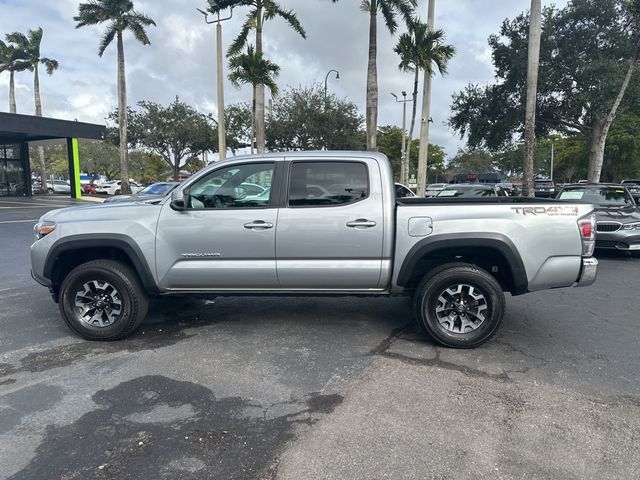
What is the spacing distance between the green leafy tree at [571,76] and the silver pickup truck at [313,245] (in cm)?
2024

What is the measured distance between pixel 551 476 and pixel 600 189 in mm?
10029

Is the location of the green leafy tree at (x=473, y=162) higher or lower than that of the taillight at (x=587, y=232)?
higher

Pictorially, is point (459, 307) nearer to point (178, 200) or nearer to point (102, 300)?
point (178, 200)

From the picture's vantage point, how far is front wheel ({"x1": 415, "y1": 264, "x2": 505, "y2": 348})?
4.41 m

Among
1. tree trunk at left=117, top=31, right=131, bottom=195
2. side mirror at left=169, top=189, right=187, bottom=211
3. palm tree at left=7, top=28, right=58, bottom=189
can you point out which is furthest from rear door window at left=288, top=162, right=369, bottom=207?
palm tree at left=7, top=28, right=58, bottom=189

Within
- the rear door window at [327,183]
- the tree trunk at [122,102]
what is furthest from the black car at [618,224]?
the tree trunk at [122,102]

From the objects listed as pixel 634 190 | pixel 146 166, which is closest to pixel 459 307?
pixel 634 190

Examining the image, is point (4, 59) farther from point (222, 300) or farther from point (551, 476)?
point (551, 476)

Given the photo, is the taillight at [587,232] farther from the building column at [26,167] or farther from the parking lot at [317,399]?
the building column at [26,167]

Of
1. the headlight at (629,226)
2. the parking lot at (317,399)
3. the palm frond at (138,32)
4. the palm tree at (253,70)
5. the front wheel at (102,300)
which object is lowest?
the parking lot at (317,399)

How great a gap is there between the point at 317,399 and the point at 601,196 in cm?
986

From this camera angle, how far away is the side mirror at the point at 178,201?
179 inches

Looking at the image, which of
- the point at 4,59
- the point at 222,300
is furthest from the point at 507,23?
the point at 4,59

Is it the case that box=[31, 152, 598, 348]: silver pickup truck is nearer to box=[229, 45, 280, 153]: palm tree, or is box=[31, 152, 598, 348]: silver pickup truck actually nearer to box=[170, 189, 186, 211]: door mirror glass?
box=[170, 189, 186, 211]: door mirror glass
